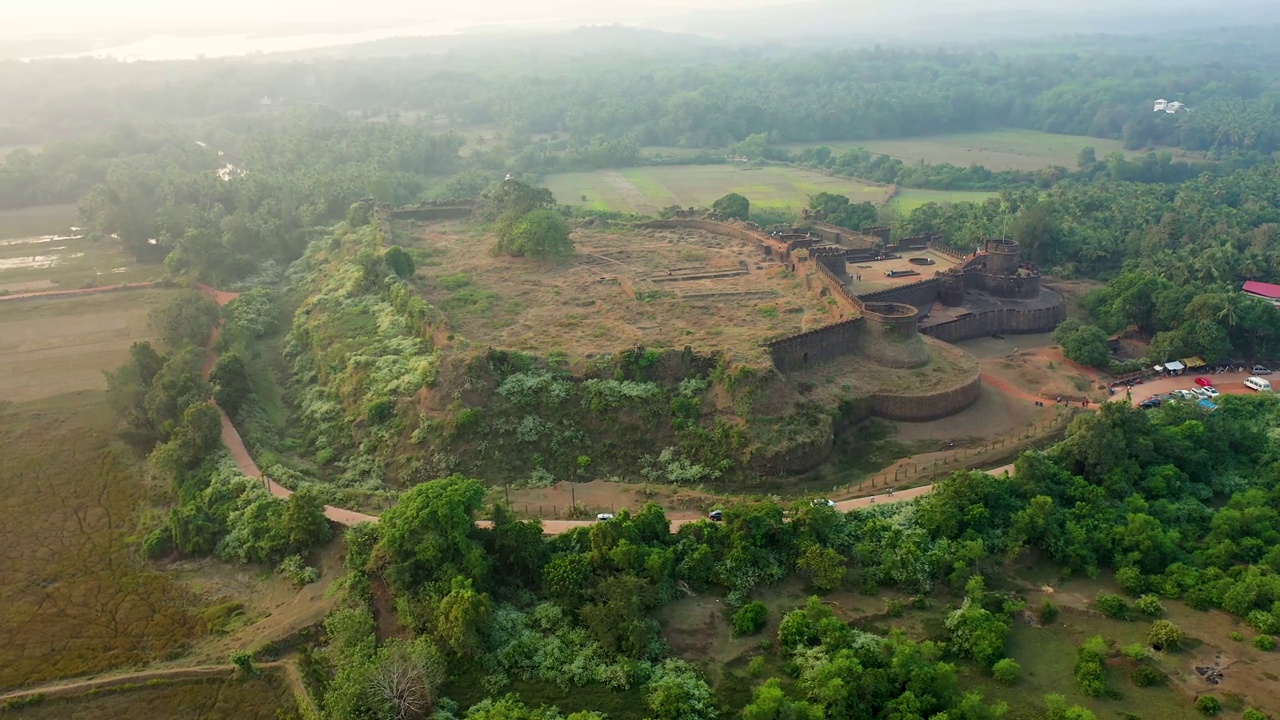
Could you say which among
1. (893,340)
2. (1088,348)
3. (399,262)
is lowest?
(1088,348)

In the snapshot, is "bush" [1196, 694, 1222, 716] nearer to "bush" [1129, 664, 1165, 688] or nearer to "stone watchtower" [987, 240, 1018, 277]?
"bush" [1129, 664, 1165, 688]

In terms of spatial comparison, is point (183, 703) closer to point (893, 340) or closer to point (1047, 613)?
point (1047, 613)

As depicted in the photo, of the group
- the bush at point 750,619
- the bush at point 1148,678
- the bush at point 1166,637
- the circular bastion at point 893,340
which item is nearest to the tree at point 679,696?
the bush at point 750,619

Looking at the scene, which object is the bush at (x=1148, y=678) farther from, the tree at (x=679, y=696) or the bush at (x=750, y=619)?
the tree at (x=679, y=696)

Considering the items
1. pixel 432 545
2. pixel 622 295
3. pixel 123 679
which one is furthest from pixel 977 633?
pixel 622 295

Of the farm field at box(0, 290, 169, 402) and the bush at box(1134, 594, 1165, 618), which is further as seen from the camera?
the farm field at box(0, 290, 169, 402)

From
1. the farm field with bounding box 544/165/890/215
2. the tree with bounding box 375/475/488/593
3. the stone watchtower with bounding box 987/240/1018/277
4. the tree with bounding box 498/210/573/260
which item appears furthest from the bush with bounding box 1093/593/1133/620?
the farm field with bounding box 544/165/890/215

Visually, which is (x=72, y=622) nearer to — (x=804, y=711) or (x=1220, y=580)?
(x=804, y=711)
